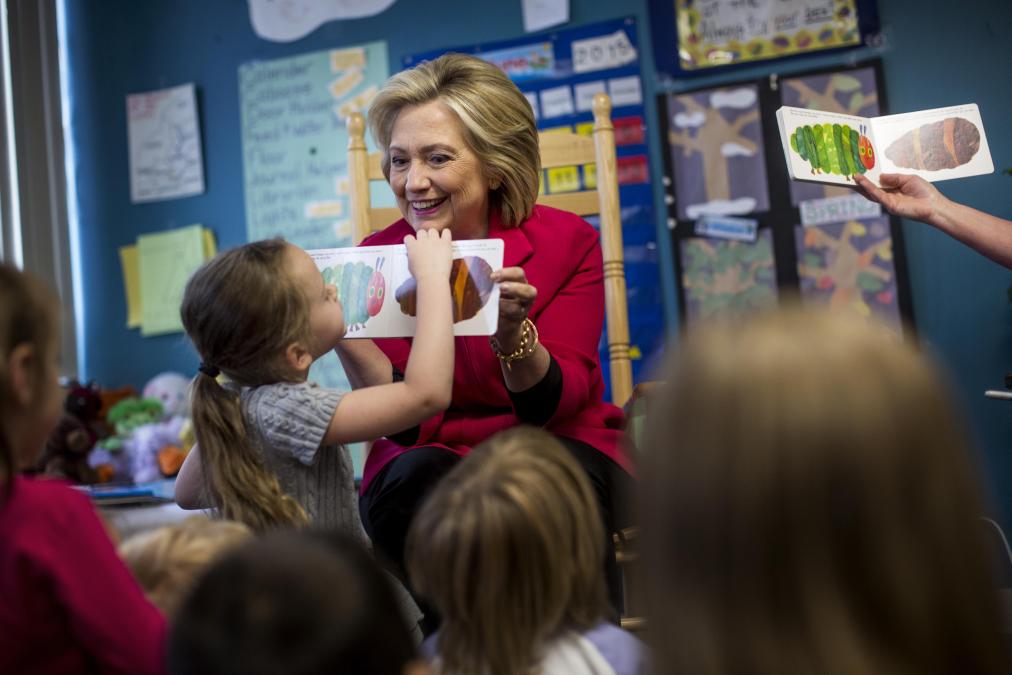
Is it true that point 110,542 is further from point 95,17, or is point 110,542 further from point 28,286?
point 95,17

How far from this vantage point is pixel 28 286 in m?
0.86

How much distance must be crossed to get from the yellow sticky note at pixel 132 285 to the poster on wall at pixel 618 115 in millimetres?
1437

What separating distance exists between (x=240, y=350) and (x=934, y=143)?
1.35 meters

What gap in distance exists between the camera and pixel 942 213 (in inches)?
71.3

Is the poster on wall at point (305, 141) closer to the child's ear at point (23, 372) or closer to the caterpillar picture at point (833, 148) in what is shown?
the caterpillar picture at point (833, 148)

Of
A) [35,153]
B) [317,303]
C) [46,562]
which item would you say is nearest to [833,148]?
[317,303]

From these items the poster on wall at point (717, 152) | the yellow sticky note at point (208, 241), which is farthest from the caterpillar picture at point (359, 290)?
the yellow sticky note at point (208, 241)

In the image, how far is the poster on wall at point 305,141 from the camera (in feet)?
10.3

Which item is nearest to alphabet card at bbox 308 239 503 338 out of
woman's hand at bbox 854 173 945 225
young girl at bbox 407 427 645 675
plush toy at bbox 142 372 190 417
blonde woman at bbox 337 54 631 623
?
blonde woman at bbox 337 54 631 623

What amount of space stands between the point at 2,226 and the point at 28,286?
2.45m

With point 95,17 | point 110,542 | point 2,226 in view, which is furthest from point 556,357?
point 95,17

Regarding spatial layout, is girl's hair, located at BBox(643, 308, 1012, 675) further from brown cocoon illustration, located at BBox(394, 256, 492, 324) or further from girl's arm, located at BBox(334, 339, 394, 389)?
girl's arm, located at BBox(334, 339, 394, 389)

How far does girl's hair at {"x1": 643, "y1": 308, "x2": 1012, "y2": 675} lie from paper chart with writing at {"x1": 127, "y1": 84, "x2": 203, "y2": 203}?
3000 mm

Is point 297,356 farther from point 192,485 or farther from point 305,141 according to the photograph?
point 305,141
